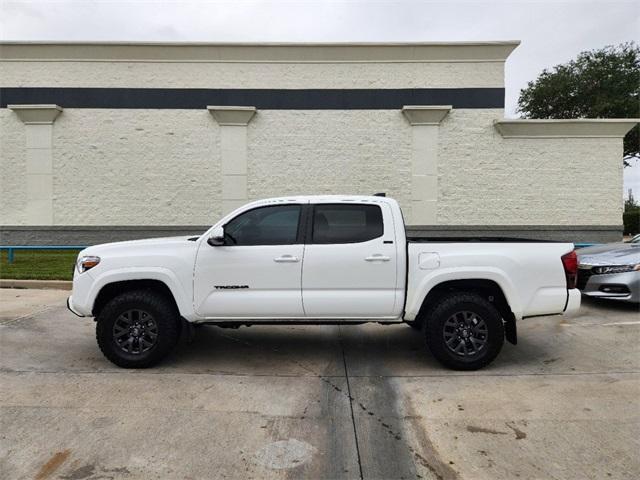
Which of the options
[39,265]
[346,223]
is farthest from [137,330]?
[39,265]

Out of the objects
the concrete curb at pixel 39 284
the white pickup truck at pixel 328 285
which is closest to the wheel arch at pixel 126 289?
the white pickup truck at pixel 328 285

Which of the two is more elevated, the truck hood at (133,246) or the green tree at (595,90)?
the green tree at (595,90)

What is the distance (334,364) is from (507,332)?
2004mm

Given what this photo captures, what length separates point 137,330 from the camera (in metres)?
4.80

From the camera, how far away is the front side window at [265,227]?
4848 millimetres

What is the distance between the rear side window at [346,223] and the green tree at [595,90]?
2710cm

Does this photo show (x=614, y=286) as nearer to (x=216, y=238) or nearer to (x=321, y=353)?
(x=321, y=353)

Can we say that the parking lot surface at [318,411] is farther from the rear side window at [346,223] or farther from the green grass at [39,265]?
the green grass at [39,265]

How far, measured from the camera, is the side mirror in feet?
15.5

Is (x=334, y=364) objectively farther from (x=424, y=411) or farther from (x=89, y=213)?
(x=89, y=213)

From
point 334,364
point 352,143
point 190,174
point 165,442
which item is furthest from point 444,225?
point 165,442

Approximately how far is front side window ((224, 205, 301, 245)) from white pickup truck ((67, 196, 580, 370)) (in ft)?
0.09

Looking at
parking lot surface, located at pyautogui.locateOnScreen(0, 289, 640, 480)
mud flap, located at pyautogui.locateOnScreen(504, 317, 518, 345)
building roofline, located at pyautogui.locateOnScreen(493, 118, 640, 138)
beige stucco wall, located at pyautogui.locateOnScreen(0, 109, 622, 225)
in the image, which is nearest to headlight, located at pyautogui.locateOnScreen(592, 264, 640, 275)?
parking lot surface, located at pyautogui.locateOnScreen(0, 289, 640, 480)

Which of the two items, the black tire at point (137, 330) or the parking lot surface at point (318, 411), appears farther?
the black tire at point (137, 330)
